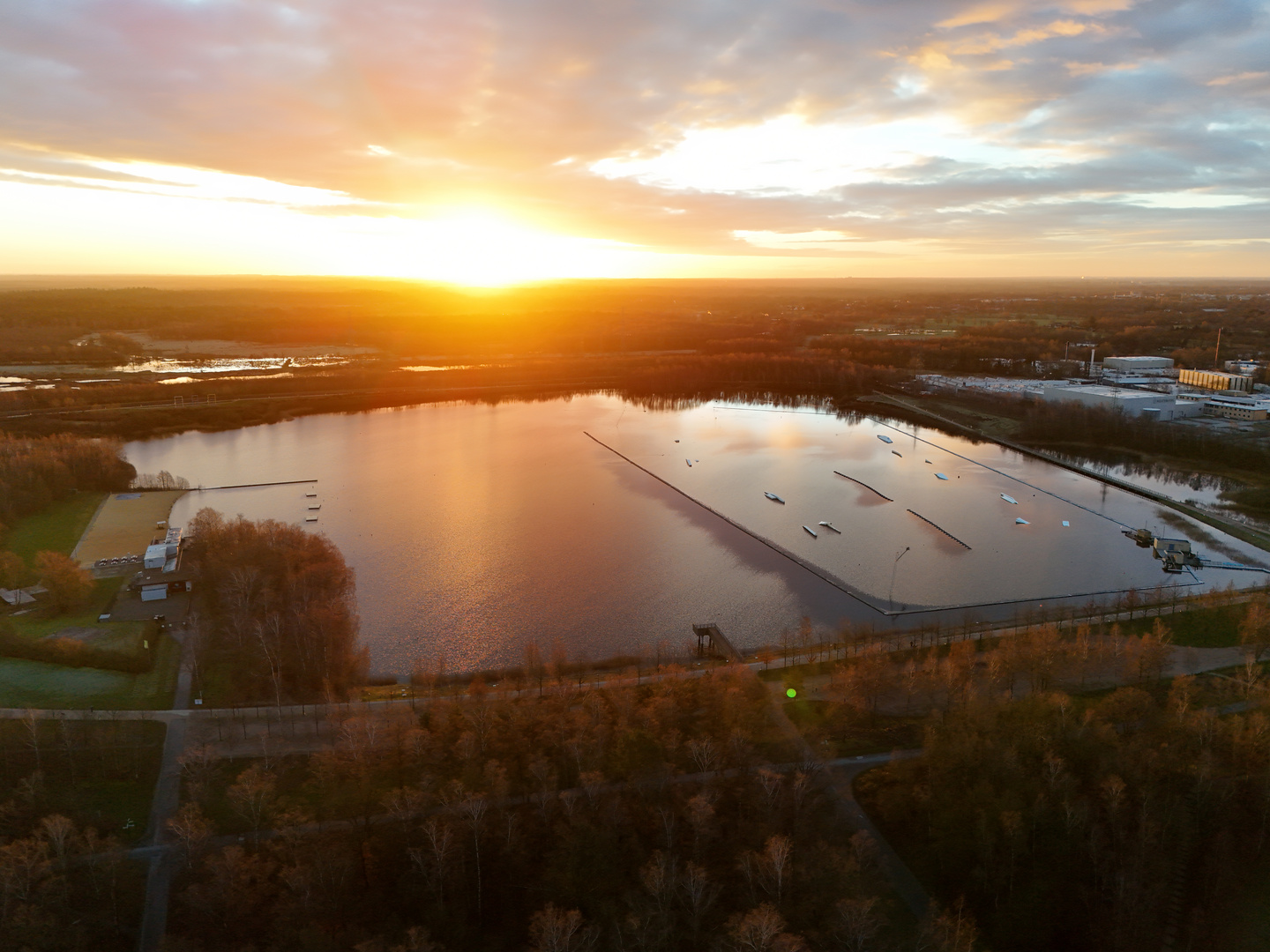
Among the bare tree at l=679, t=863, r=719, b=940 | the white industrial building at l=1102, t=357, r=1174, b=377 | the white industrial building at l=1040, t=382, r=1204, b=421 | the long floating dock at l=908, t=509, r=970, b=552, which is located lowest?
the bare tree at l=679, t=863, r=719, b=940

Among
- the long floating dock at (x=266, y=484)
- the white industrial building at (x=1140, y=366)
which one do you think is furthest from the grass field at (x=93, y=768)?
the white industrial building at (x=1140, y=366)

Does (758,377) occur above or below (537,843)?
above

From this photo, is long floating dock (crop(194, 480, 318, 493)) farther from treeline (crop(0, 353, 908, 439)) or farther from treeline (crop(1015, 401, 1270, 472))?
treeline (crop(1015, 401, 1270, 472))

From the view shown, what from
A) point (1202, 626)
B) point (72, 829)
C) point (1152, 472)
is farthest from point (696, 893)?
point (1152, 472)

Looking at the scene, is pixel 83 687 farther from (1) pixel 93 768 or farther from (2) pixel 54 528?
(2) pixel 54 528

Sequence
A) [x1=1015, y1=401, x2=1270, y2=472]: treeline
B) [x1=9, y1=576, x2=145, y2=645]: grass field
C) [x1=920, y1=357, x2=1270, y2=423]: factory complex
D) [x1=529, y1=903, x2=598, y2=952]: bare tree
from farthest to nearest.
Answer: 1. [x1=920, y1=357, x2=1270, y2=423]: factory complex
2. [x1=1015, y1=401, x2=1270, y2=472]: treeline
3. [x1=9, y1=576, x2=145, y2=645]: grass field
4. [x1=529, y1=903, x2=598, y2=952]: bare tree

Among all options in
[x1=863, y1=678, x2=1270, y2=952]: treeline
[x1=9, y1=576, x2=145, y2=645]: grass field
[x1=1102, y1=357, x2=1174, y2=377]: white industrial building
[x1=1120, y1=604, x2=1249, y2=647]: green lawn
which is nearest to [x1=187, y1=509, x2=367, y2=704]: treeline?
[x1=9, y1=576, x2=145, y2=645]: grass field
